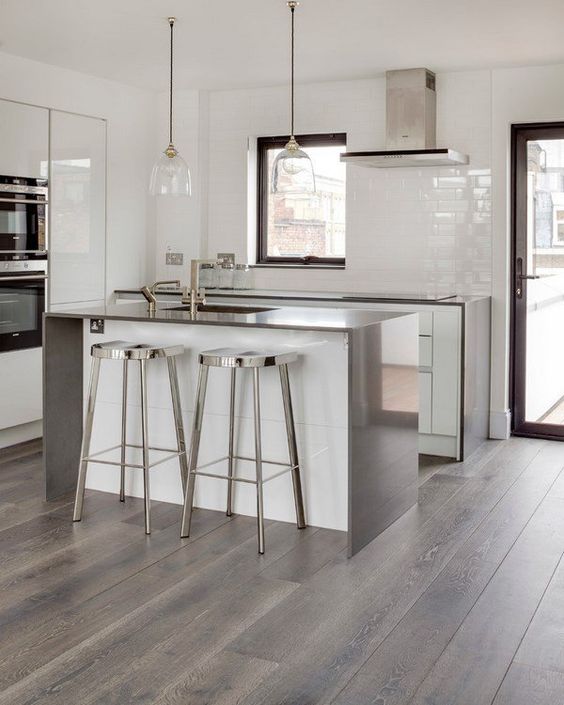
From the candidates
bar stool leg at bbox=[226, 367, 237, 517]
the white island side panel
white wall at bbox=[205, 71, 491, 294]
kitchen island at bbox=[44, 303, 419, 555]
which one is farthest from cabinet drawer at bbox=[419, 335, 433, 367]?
bar stool leg at bbox=[226, 367, 237, 517]

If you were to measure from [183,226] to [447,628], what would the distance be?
460cm

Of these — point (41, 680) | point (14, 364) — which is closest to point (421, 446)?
point (14, 364)

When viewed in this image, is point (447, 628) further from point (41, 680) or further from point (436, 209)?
point (436, 209)

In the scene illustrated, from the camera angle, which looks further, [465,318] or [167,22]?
[465,318]

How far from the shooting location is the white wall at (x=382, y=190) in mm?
6254

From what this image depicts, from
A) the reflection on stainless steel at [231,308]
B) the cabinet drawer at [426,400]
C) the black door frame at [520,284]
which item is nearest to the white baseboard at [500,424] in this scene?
the black door frame at [520,284]

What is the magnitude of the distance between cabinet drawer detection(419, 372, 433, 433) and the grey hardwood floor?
1052mm

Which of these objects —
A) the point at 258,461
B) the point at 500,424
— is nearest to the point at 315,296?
the point at 500,424

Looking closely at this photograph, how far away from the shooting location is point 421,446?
5.87 meters

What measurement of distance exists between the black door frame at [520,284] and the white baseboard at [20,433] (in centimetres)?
335

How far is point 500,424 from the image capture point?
20.7 feet

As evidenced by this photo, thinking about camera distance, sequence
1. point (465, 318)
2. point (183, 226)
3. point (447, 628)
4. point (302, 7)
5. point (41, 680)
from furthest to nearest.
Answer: point (183, 226) → point (465, 318) → point (302, 7) → point (447, 628) → point (41, 680)

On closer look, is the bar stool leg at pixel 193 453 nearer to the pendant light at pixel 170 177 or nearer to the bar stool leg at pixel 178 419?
the bar stool leg at pixel 178 419

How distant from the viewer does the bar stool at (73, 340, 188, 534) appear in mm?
4223
